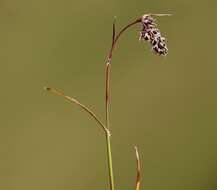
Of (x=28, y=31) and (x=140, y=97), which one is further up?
(x=28, y=31)

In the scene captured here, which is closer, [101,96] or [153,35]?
[153,35]

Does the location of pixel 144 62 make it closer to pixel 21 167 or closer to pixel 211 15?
pixel 211 15

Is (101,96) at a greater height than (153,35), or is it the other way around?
(153,35)

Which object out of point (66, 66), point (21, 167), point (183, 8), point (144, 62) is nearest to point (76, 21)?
point (66, 66)

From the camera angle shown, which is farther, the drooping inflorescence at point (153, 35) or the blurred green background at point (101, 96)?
the blurred green background at point (101, 96)

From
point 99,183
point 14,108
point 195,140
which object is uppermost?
point 14,108
